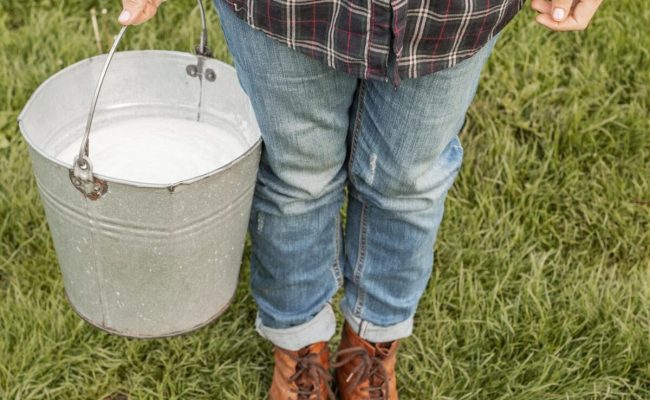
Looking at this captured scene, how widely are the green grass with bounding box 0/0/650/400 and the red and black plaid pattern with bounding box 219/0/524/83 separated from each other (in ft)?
3.09

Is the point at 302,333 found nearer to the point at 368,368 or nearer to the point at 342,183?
the point at 368,368

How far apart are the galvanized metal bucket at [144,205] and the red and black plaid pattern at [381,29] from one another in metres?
0.25

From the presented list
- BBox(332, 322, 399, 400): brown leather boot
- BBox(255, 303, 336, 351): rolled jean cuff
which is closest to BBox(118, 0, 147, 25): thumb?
BBox(255, 303, 336, 351): rolled jean cuff

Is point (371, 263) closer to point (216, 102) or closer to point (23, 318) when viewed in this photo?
point (216, 102)

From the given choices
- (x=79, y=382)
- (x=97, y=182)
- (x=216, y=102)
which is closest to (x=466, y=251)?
(x=216, y=102)

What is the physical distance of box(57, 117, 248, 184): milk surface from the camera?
1762 mm

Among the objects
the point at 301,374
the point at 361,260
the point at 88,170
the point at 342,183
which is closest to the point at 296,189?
the point at 342,183

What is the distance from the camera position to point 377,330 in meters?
2.03

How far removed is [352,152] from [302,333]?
0.48m

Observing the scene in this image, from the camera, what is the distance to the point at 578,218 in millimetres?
2557

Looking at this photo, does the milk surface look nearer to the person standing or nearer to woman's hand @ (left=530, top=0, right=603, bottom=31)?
the person standing

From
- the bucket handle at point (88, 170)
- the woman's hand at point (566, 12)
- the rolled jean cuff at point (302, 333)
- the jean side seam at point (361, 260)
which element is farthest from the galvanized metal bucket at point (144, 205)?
the woman's hand at point (566, 12)

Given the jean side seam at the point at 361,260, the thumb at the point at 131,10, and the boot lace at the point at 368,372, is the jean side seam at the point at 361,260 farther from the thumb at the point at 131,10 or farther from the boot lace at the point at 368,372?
the thumb at the point at 131,10

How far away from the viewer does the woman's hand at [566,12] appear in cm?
148
